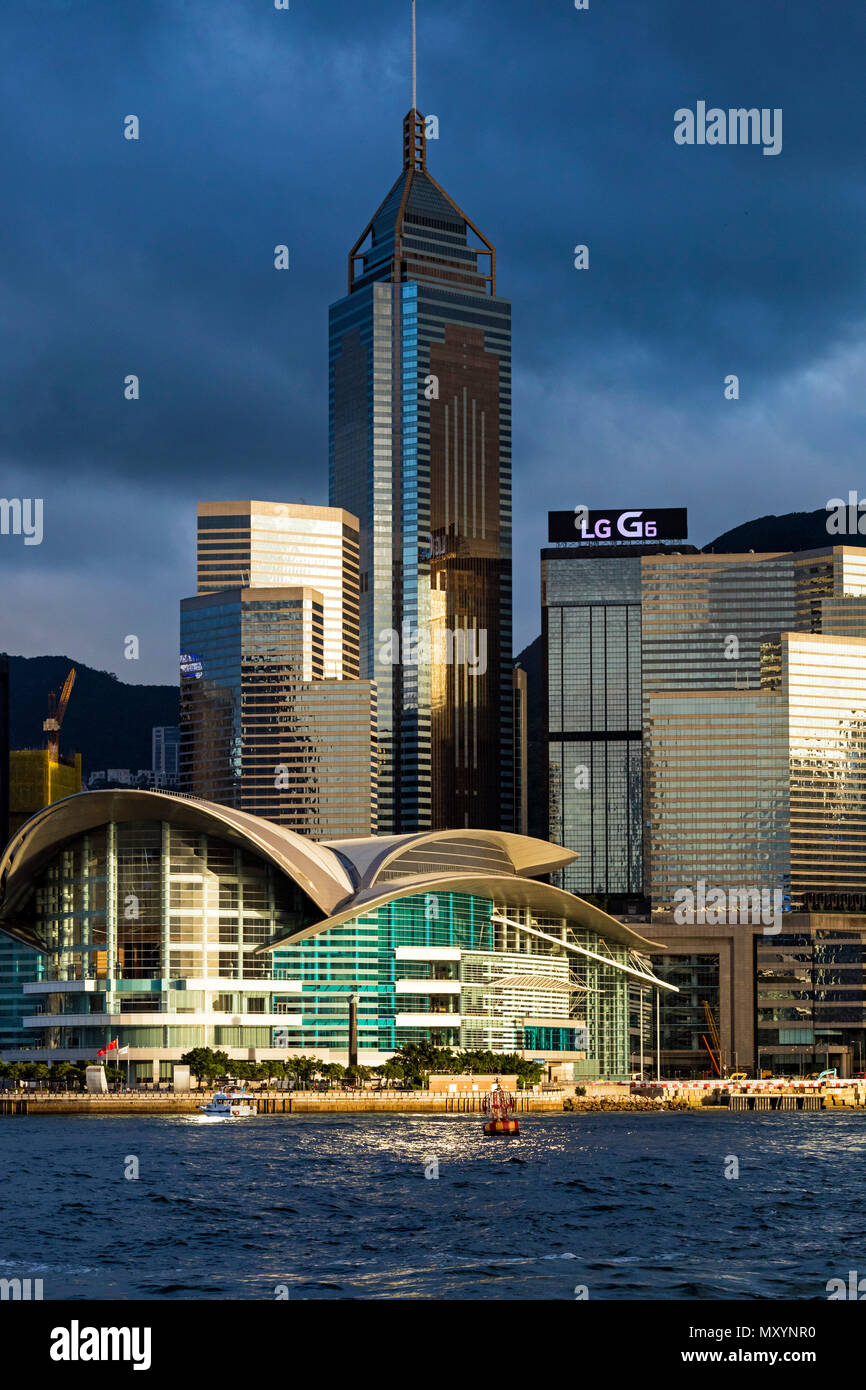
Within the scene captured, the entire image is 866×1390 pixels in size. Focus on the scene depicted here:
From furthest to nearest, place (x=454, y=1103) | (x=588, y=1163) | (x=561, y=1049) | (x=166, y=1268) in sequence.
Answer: (x=561, y=1049) → (x=454, y=1103) → (x=588, y=1163) → (x=166, y=1268)

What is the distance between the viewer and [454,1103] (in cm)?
13900

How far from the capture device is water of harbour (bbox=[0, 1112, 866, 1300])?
4347cm

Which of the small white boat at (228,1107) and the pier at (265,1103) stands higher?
the small white boat at (228,1107)

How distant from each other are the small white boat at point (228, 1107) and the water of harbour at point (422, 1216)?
18237 millimetres

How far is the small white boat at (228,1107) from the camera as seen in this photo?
12219 cm

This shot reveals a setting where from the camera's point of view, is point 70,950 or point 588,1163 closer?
point 588,1163

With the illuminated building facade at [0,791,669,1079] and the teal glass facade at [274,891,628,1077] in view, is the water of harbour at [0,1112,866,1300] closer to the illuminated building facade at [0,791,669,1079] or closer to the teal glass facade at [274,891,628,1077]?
the illuminated building facade at [0,791,669,1079]

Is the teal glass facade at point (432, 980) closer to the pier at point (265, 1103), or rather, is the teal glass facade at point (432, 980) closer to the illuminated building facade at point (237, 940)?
the illuminated building facade at point (237, 940)

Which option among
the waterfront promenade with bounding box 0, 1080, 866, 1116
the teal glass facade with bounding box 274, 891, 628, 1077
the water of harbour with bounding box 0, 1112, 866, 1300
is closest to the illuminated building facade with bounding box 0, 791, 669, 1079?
the teal glass facade with bounding box 274, 891, 628, 1077

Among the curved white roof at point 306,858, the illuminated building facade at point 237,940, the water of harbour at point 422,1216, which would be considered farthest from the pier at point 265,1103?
the water of harbour at point 422,1216

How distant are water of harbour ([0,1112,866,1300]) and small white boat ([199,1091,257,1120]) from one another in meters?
18.2

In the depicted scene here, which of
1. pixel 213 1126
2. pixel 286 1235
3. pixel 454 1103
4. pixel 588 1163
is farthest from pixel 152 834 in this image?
pixel 286 1235
